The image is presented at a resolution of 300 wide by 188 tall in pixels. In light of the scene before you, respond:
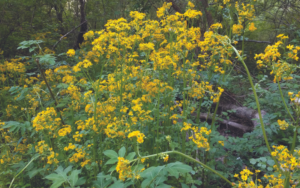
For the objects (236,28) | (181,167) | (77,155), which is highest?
(236,28)

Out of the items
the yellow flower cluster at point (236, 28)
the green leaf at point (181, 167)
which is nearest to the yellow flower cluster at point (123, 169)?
the green leaf at point (181, 167)

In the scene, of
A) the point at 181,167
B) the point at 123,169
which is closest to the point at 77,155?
the point at 123,169

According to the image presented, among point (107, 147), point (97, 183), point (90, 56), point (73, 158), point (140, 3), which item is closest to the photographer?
point (97, 183)

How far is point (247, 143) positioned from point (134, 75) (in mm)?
1879

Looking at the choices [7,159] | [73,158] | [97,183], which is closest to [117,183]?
[97,183]

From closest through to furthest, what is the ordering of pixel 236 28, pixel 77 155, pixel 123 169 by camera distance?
1. pixel 123 169
2. pixel 77 155
3. pixel 236 28

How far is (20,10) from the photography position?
6598 millimetres

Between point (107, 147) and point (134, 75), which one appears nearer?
point (107, 147)

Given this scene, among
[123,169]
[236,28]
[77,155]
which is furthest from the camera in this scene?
[236,28]

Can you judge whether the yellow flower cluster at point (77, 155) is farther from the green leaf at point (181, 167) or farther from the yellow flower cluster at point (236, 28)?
the yellow flower cluster at point (236, 28)

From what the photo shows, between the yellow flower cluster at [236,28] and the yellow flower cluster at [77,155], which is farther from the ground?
the yellow flower cluster at [236,28]

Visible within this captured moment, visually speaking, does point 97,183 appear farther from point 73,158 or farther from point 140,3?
point 140,3

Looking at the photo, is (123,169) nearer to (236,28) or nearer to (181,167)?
(181,167)

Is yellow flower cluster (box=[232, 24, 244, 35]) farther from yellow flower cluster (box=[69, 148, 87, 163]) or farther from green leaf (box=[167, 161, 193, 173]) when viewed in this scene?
yellow flower cluster (box=[69, 148, 87, 163])
